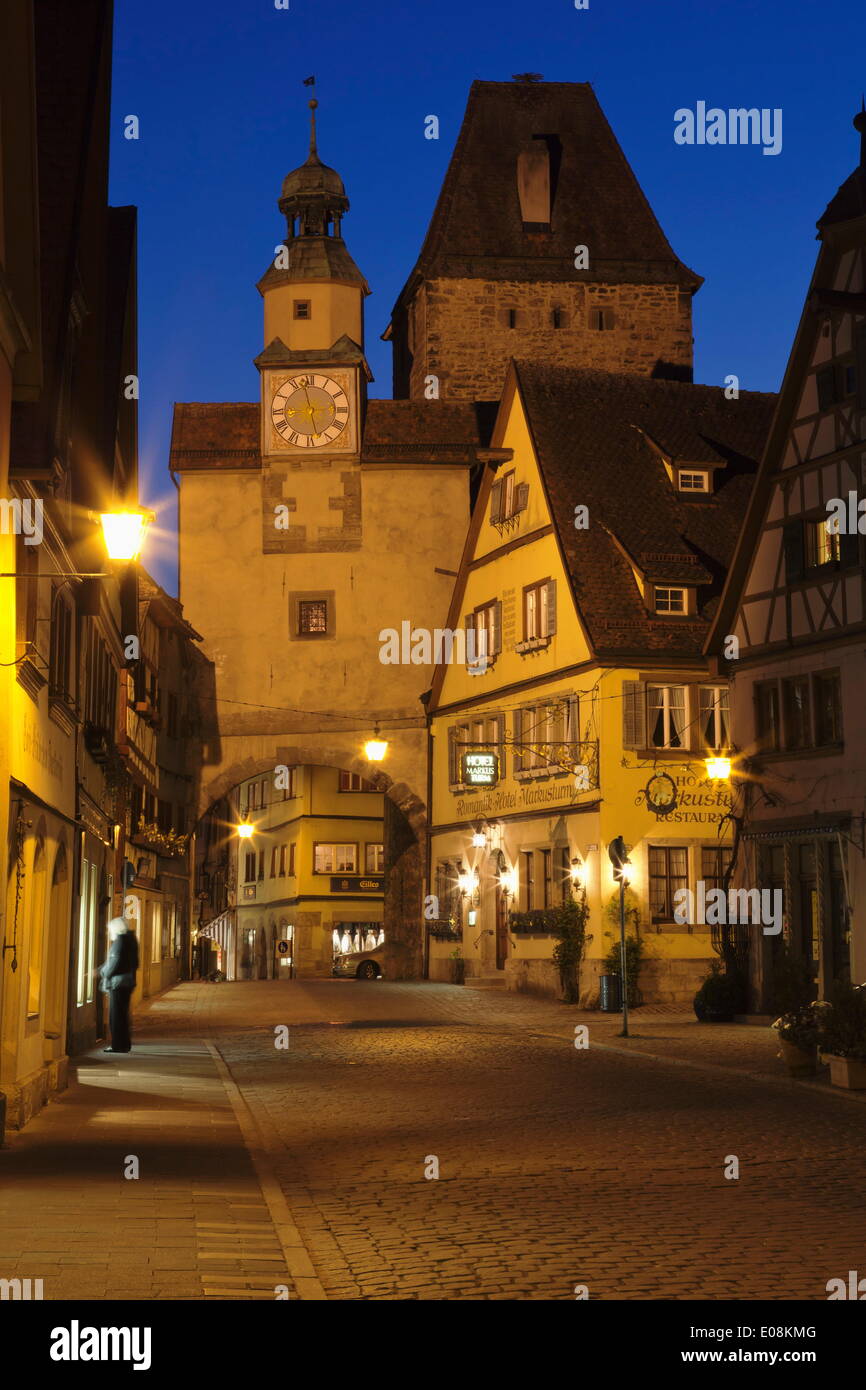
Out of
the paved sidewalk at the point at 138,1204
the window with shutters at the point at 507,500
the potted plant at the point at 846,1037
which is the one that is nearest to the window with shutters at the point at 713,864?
the window with shutters at the point at 507,500

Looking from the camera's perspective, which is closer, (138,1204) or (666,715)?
(138,1204)

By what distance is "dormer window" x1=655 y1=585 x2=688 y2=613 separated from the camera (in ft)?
119

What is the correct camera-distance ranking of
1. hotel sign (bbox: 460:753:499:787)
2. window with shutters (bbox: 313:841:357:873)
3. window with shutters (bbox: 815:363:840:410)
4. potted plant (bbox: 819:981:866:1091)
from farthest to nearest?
window with shutters (bbox: 313:841:357:873) < hotel sign (bbox: 460:753:499:787) < window with shutters (bbox: 815:363:840:410) < potted plant (bbox: 819:981:866:1091)

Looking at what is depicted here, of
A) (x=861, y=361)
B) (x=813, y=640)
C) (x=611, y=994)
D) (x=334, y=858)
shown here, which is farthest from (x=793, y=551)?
(x=334, y=858)

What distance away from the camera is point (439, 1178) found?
470 inches

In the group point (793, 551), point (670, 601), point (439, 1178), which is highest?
point (670, 601)

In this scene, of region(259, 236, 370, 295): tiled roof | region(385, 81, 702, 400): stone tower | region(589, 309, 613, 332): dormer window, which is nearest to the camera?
region(259, 236, 370, 295): tiled roof

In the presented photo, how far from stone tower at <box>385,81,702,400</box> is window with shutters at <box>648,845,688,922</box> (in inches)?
864

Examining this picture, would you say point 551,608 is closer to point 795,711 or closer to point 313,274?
point 795,711

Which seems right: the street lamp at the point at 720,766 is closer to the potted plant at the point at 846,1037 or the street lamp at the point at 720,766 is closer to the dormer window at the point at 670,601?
the dormer window at the point at 670,601

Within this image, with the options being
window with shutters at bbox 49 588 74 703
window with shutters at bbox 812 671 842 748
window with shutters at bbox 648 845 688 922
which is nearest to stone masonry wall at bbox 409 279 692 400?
window with shutters at bbox 648 845 688 922

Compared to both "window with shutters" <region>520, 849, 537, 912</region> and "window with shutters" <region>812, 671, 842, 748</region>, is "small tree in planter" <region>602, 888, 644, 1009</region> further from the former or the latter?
"window with shutters" <region>812, 671, 842, 748</region>

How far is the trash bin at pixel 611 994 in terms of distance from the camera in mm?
32312

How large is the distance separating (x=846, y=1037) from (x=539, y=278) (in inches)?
1551
